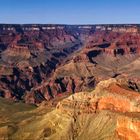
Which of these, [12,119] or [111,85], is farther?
[12,119]

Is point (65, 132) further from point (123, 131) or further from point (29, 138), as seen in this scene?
point (123, 131)

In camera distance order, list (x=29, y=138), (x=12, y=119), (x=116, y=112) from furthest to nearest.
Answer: (x=12, y=119) → (x=29, y=138) → (x=116, y=112)

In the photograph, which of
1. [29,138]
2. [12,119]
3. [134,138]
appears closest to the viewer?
[134,138]

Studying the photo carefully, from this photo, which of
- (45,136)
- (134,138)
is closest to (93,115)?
(45,136)

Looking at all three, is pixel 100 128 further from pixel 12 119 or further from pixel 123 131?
pixel 12 119

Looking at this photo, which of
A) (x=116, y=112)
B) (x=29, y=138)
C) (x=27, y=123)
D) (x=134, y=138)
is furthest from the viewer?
(x=27, y=123)

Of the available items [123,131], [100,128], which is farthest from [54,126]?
[123,131]

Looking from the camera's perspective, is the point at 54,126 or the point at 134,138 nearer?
the point at 134,138

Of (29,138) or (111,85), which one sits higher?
(111,85)

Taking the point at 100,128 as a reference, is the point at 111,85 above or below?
above
